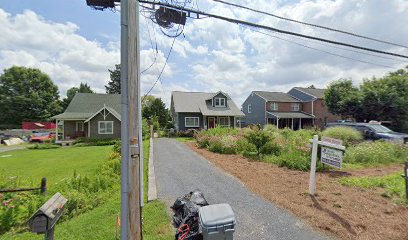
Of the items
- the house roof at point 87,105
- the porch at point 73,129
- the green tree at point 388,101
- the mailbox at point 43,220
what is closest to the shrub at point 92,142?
the porch at point 73,129

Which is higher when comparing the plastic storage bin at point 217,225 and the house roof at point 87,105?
the house roof at point 87,105

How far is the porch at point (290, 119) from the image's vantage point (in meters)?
37.6

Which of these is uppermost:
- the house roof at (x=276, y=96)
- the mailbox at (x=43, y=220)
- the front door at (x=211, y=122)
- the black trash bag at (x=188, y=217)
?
the house roof at (x=276, y=96)

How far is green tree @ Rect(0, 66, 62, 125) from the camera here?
52.6 m

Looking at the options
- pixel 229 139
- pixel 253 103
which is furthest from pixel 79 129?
Answer: pixel 253 103

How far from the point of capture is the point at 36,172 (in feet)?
36.9

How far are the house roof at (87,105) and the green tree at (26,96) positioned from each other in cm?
3056

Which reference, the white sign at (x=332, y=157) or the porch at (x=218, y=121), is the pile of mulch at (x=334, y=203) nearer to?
the white sign at (x=332, y=157)

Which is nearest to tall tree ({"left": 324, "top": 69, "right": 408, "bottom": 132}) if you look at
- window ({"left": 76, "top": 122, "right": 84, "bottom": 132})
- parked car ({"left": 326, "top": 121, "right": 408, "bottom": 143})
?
parked car ({"left": 326, "top": 121, "right": 408, "bottom": 143})

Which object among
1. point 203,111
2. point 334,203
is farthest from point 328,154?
point 203,111

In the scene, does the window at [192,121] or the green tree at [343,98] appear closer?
the green tree at [343,98]

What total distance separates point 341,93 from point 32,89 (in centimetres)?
6546

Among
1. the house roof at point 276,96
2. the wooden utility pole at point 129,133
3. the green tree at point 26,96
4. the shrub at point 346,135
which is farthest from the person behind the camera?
the green tree at point 26,96

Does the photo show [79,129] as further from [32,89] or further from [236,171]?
[32,89]
